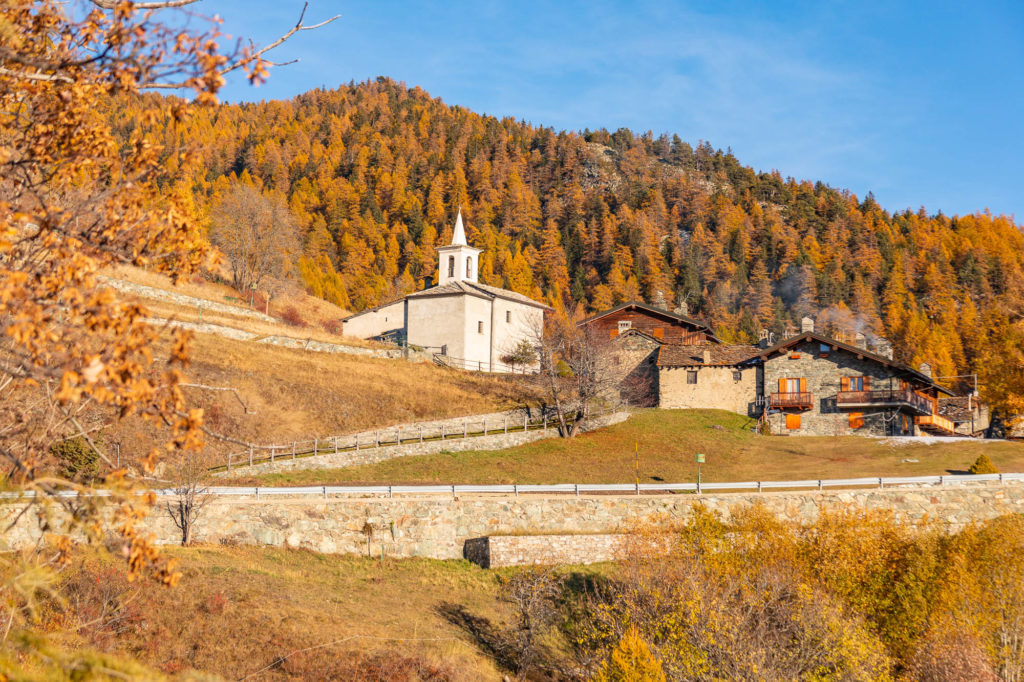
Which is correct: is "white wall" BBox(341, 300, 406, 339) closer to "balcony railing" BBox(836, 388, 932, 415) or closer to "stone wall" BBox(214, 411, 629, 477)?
"stone wall" BBox(214, 411, 629, 477)

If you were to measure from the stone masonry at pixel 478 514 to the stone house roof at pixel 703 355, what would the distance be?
22.0 m

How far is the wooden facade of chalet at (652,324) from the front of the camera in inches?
2440

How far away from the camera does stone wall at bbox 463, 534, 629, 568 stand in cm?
3091

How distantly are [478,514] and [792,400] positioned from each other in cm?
2850

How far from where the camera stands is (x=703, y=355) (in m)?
57.6

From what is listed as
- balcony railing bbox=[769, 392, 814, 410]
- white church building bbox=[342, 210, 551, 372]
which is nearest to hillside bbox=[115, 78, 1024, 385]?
white church building bbox=[342, 210, 551, 372]

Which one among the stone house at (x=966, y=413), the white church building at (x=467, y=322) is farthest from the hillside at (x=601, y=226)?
the white church building at (x=467, y=322)

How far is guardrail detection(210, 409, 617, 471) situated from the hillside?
6009 centimetres

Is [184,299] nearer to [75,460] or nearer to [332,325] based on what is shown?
[332,325]

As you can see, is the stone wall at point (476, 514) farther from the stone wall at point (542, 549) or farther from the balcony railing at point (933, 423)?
the balcony railing at point (933, 423)

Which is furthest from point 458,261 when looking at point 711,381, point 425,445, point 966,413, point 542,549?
point 966,413

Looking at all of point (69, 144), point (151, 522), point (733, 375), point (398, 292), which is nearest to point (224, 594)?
point (151, 522)

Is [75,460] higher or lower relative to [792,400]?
lower

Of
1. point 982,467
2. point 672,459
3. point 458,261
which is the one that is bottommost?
point 672,459
